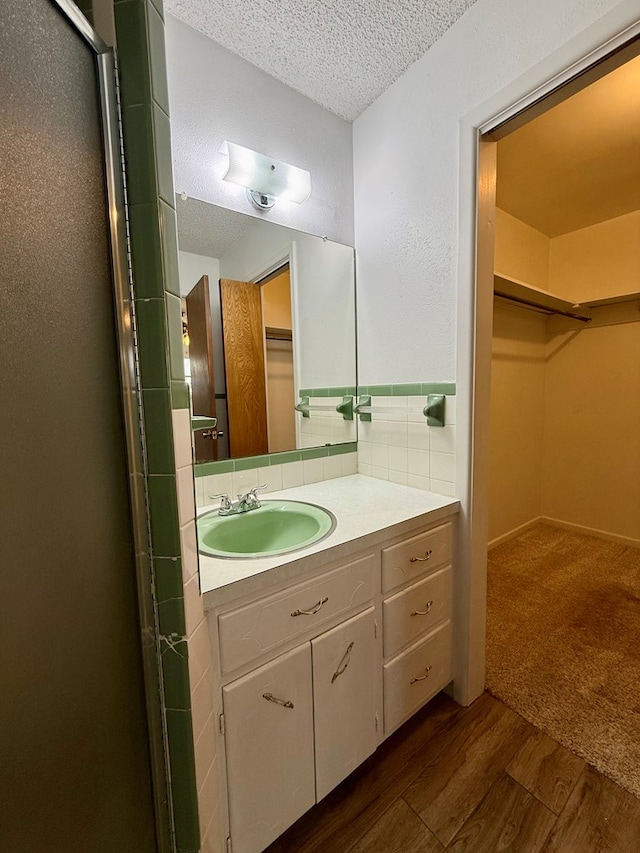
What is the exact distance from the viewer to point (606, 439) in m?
2.77

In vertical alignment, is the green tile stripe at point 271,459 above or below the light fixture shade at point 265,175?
below

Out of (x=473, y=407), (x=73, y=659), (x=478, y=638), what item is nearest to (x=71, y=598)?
(x=73, y=659)

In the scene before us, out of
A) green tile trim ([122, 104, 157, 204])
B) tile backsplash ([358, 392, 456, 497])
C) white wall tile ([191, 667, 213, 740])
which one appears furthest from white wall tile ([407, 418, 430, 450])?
green tile trim ([122, 104, 157, 204])

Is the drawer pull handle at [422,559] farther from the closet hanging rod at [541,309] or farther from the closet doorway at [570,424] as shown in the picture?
the closet hanging rod at [541,309]

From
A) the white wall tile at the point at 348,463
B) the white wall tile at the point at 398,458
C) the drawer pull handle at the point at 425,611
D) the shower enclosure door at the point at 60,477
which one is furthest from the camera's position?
the white wall tile at the point at 348,463

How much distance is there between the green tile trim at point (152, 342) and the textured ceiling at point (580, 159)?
6.41 feet

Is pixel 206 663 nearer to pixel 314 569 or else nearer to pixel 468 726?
pixel 314 569

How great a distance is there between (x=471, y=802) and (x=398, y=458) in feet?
3.73

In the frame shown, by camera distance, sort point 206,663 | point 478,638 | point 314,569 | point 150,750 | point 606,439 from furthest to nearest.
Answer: point 606,439
point 478,638
point 314,569
point 206,663
point 150,750

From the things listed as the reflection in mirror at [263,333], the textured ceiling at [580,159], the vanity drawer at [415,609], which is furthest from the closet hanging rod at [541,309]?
A: the vanity drawer at [415,609]

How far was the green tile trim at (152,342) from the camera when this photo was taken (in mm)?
572

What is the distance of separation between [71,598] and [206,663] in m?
0.39

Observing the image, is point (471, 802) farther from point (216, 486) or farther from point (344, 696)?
point (216, 486)

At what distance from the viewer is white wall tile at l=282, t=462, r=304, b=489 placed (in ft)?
5.22
